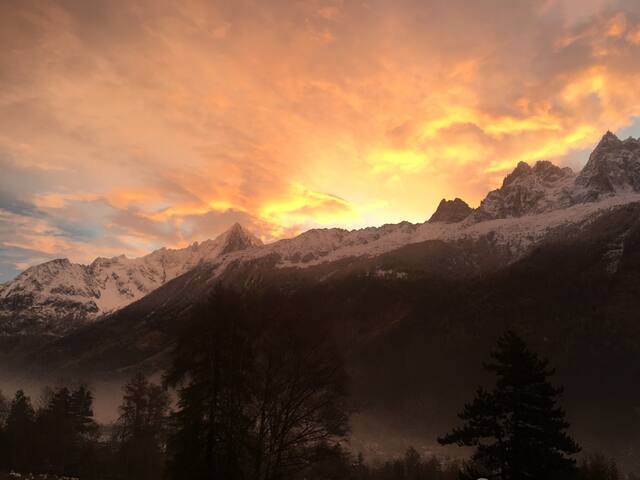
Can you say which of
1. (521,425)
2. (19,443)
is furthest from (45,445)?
(521,425)

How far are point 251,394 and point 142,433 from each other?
40.3m

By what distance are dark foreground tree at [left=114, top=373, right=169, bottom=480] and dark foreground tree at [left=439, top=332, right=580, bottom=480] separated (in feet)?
133

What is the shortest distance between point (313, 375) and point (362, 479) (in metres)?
101

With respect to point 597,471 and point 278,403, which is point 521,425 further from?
point 597,471

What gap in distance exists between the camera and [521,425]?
102 feet

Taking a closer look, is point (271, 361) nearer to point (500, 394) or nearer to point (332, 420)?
point (332, 420)

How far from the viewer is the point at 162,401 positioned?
213 ft

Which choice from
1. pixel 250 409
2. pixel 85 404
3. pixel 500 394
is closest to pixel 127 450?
pixel 85 404

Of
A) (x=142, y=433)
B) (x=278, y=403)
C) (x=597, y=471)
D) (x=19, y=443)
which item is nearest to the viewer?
(x=278, y=403)

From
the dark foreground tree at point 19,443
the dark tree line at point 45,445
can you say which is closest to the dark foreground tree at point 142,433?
the dark tree line at point 45,445

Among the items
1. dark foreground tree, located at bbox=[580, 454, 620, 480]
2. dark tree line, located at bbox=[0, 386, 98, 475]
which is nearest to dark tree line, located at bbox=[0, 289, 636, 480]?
dark foreground tree, located at bbox=[580, 454, 620, 480]

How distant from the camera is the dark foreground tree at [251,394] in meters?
27.0

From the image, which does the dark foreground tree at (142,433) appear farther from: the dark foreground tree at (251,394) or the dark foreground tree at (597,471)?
the dark foreground tree at (597,471)

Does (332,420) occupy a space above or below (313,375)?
below
